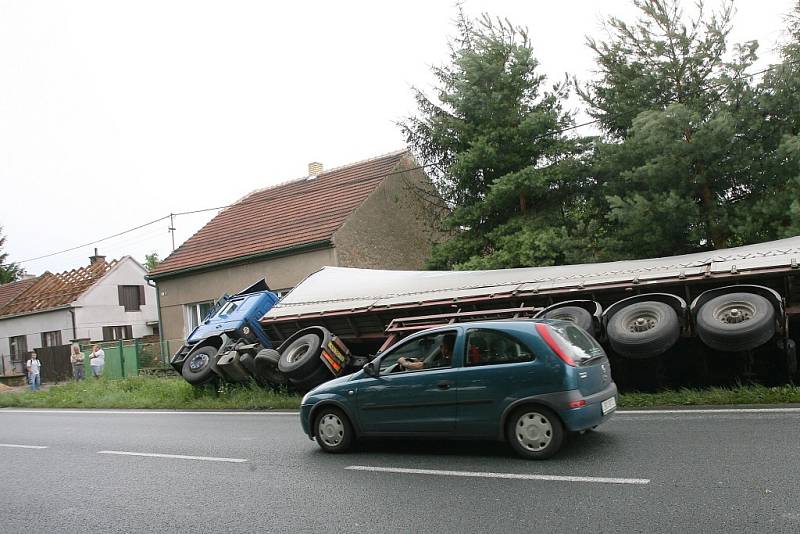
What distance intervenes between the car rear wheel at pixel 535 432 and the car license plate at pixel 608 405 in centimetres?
54

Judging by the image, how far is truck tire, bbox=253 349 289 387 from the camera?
45.2ft

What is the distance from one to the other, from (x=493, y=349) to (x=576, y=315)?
3.84m

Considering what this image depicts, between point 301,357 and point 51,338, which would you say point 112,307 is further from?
point 301,357

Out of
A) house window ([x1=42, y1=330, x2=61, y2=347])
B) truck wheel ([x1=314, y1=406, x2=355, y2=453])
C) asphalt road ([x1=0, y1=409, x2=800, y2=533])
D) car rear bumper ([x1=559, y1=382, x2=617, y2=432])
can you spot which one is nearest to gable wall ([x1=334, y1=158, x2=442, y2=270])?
asphalt road ([x1=0, y1=409, x2=800, y2=533])

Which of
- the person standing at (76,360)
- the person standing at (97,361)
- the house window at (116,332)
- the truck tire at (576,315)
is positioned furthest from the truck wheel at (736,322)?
the house window at (116,332)

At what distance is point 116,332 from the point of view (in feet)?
141

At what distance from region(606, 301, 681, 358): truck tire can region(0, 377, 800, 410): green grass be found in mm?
808

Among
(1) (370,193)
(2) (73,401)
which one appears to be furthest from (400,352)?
(1) (370,193)

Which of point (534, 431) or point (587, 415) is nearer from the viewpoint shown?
point (587, 415)

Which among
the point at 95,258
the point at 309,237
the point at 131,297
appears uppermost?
the point at 95,258

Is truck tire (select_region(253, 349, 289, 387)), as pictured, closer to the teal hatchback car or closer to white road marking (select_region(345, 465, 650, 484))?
the teal hatchback car

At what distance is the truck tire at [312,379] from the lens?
13.0m

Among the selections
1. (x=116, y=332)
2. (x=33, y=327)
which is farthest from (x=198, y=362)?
(x=116, y=332)

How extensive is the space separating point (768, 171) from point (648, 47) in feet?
15.2
